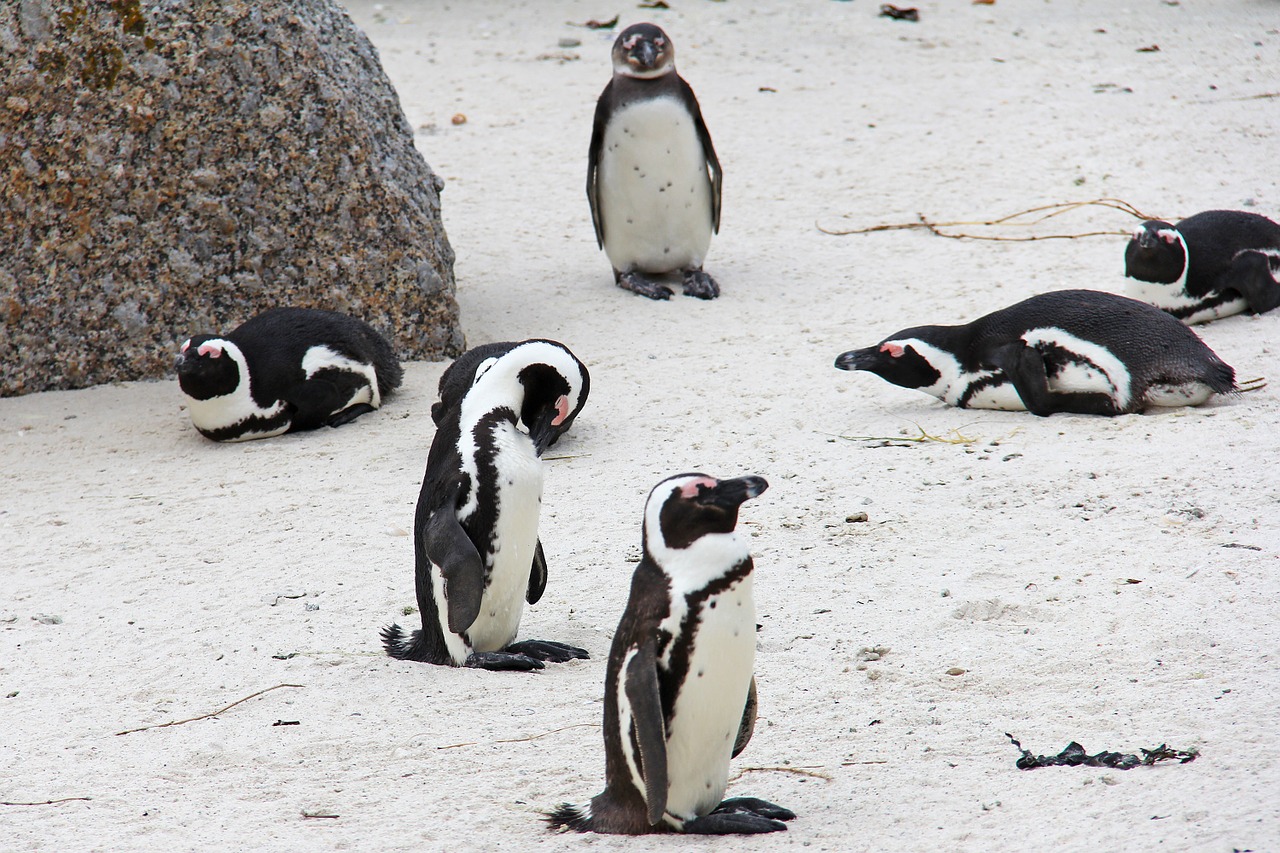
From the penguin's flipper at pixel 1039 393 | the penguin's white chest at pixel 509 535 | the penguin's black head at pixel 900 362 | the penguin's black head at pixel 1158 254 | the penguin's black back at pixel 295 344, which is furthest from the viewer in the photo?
the penguin's black head at pixel 1158 254

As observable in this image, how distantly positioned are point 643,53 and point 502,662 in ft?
14.5

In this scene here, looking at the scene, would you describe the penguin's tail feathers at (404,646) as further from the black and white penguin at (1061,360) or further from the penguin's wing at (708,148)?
the penguin's wing at (708,148)

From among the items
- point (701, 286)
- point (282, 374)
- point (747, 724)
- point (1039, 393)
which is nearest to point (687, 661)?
point (747, 724)

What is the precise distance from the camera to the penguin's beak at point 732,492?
2.39 m

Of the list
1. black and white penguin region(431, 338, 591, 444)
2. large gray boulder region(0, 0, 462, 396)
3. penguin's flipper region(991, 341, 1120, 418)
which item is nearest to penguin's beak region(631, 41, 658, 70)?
large gray boulder region(0, 0, 462, 396)

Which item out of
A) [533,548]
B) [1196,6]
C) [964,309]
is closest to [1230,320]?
[964,309]

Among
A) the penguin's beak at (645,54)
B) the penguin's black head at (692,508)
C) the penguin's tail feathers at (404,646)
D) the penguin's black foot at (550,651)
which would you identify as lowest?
the penguin's tail feathers at (404,646)

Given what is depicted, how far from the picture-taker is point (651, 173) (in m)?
7.18

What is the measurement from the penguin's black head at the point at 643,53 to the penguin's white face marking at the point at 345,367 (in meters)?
2.38

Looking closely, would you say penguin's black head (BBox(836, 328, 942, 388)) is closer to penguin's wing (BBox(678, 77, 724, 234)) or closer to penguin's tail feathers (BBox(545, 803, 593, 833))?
penguin's wing (BBox(678, 77, 724, 234))

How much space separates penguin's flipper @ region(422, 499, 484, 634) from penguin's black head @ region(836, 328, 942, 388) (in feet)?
7.64

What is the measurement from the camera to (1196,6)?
12.4 m

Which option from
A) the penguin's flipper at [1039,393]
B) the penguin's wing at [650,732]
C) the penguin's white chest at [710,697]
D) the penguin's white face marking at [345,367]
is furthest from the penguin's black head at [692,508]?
the penguin's white face marking at [345,367]

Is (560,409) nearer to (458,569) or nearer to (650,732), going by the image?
(458,569)
